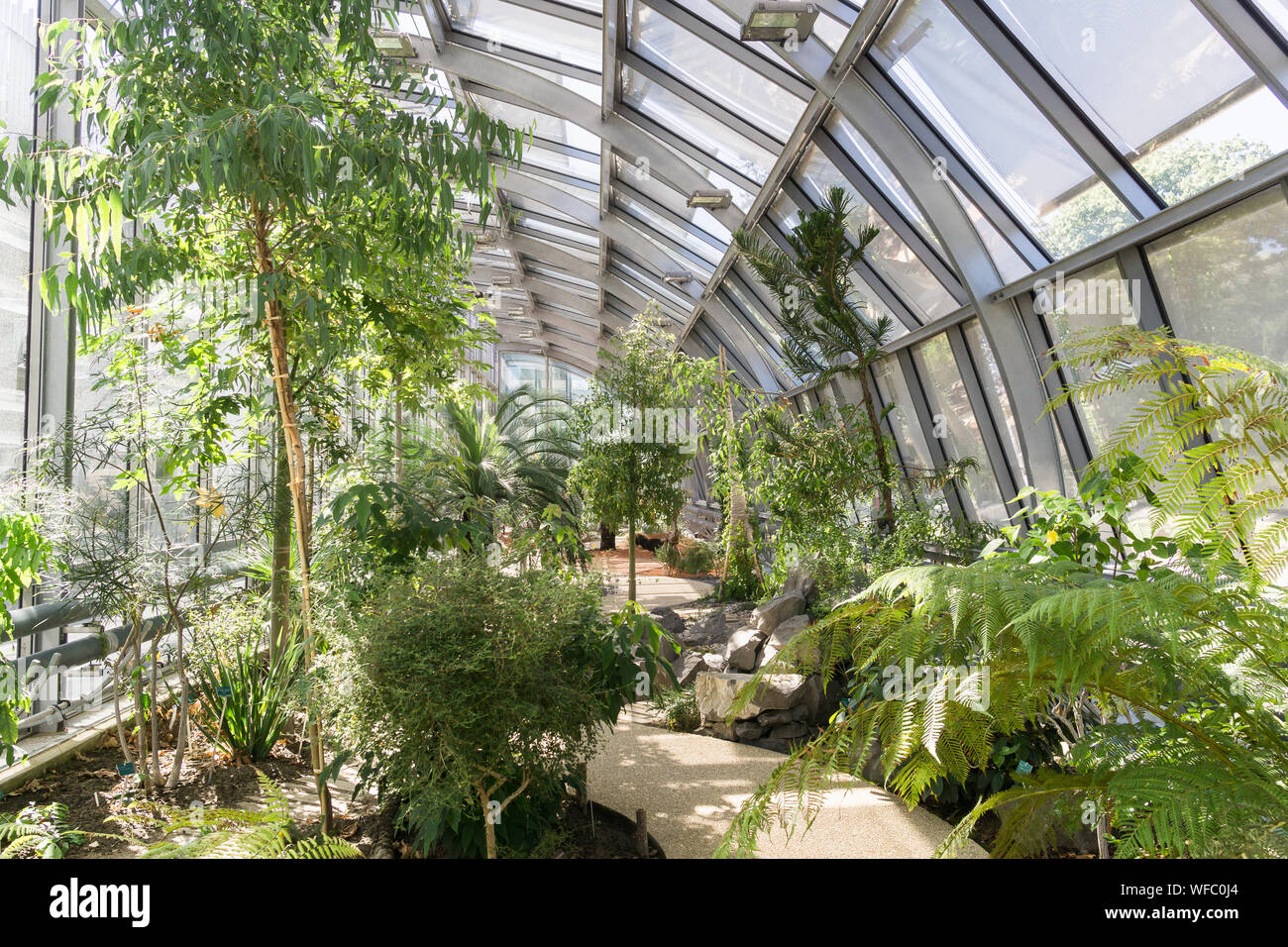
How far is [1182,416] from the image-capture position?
206cm

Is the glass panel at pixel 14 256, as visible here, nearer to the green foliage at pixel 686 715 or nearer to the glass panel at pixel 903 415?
the green foliage at pixel 686 715

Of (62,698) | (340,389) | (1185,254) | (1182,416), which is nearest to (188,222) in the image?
(340,389)

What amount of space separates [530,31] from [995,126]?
14.9 ft

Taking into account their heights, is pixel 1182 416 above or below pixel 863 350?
below

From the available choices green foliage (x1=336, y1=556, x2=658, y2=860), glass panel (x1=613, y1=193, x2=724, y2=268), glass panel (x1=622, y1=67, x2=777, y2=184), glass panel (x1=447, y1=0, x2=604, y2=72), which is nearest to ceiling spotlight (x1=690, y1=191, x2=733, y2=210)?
glass panel (x1=622, y1=67, x2=777, y2=184)

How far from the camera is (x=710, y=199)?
8.42 meters

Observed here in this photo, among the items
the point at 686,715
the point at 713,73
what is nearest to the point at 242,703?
the point at 686,715

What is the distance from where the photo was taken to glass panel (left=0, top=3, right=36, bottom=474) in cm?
390

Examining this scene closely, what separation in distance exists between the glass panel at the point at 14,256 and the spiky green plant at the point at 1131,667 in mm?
3851

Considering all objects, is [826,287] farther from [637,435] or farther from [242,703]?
[242,703]

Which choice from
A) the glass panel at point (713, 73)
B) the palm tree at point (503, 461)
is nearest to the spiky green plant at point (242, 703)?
the palm tree at point (503, 461)

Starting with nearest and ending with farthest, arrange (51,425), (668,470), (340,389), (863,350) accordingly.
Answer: (51,425), (340,389), (863,350), (668,470)
